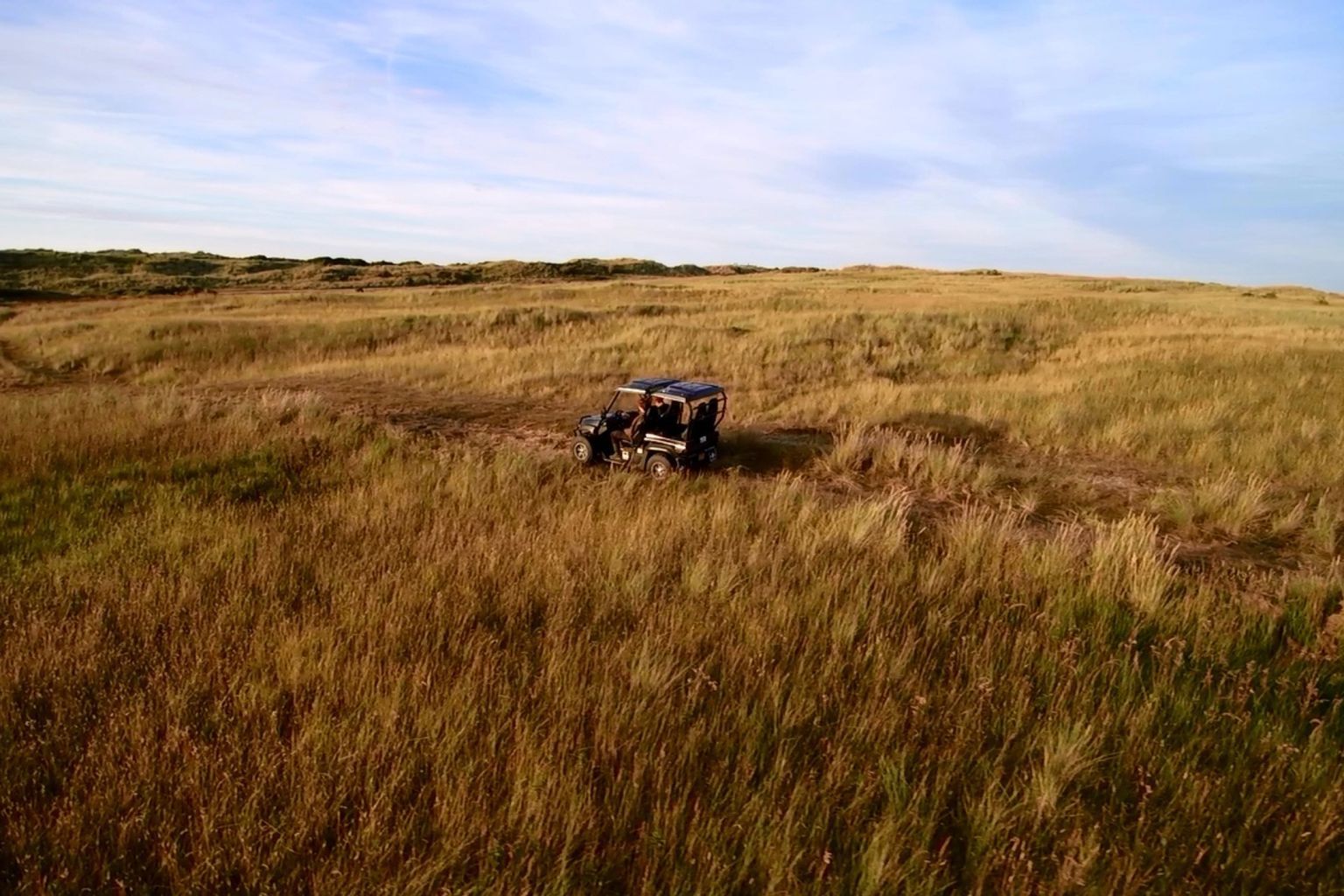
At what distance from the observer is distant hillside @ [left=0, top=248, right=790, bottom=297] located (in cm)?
4700

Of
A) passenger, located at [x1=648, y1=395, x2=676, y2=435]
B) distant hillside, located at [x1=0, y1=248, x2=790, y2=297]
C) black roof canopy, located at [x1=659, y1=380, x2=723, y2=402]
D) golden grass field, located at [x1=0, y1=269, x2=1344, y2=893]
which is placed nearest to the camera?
golden grass field, located at [x1=0, y1=269, x2=1344, y2=893]

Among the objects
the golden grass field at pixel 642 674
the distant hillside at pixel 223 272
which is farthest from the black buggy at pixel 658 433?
the distant hillside at pixel 223 272

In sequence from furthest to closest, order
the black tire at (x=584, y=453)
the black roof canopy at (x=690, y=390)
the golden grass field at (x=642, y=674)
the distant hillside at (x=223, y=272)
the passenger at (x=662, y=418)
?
the distant hillside at (x=223, y=272), the black tire at (x=584, y=453), the passenger at (x=662, y=418), the black roof canopy at (x=690, y=390), the golden grass field at (x=642, y=674)

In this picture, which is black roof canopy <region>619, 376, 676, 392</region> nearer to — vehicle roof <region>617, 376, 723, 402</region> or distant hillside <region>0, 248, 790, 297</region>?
vehicle roof <region>617, 376, 723, 402</region>

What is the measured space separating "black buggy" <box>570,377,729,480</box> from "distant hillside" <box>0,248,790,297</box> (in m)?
46.8

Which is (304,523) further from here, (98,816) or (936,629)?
(936,629)

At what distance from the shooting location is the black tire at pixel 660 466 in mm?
9023

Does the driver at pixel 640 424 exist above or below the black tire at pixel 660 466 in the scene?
above

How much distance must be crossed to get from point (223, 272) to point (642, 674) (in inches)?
2713

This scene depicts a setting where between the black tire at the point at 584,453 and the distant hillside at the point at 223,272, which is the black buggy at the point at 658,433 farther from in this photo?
the distant hillside at the point at 223,272

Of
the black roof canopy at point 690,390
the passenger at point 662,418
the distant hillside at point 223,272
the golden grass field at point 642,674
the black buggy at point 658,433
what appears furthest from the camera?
the distant hillside at point 223,272

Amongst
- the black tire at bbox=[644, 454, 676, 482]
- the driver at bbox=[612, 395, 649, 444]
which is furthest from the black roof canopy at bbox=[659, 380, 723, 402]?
the black tire at bbox=[644, 454, 676, 482]

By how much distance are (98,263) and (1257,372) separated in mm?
73739

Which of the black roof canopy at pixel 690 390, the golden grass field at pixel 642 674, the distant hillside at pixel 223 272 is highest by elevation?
the distant hillside at pixel 223 272
